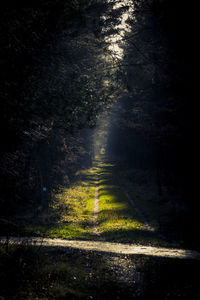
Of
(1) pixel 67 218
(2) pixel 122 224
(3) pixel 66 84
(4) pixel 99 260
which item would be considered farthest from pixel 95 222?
(3) pixel 66 84

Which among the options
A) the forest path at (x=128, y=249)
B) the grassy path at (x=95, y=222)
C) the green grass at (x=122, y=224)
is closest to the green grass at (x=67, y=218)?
the grassy path at (x=95, y=222)

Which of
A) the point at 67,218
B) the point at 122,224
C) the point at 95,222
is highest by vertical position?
the point at 122,224

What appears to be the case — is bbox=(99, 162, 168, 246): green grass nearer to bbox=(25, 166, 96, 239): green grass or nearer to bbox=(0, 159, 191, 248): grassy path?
bbox=(0, 159, 191, 248): grassy path

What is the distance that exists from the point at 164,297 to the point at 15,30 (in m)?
9.69

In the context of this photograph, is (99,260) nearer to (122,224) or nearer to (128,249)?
(128,249)

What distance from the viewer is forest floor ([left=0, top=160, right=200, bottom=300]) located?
7320mm

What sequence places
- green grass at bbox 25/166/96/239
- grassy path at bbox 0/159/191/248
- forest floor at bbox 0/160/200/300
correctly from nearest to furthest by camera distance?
1. forest floor at bbox 0/160/200/300
2. grassy path at bbox 0/159/191/248
3. green grass at bbox 25/166/96/239

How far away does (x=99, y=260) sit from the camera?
409 inches

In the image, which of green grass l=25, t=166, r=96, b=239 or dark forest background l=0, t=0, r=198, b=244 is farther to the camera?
green grass l=25, t=166, r=96, b=239

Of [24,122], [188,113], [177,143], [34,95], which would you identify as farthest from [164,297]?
[177,143]

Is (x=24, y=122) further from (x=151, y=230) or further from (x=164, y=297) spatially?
(x=151, y=230)

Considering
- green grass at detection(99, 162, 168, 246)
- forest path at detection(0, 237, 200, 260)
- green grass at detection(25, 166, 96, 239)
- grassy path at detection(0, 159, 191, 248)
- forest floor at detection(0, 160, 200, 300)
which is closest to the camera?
forest floor at detection(0, 160, 200, 300)

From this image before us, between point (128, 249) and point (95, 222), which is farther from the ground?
point (128, 249)

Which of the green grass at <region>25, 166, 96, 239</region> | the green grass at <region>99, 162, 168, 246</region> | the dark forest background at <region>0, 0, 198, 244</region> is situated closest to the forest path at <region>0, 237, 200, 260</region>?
the green grass at <region>99, 162, 168, 246</region>
